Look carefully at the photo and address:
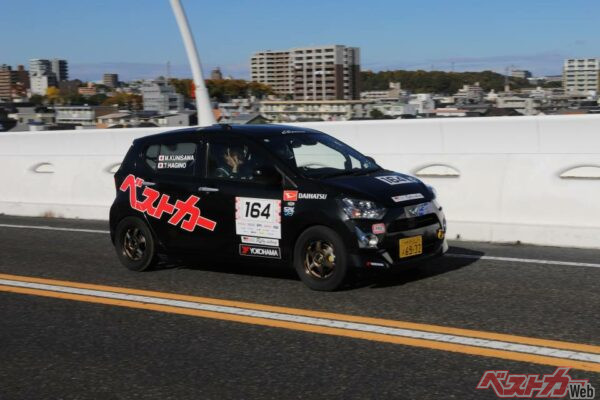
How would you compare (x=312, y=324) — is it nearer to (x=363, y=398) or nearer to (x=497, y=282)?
(x=363, y=398)

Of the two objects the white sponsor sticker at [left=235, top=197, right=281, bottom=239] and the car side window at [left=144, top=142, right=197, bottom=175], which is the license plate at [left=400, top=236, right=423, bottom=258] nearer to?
the white sponsor sticker at [left=235, top=197, right=281, bottom=239]

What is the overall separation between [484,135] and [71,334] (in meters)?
6.17

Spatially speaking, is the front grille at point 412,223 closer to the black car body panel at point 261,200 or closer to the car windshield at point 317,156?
the black car body panel at point 261,200

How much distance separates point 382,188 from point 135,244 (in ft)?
10.0

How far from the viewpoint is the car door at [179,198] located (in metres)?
7.55

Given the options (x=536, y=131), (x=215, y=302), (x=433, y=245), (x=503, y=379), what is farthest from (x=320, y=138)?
(x=503, y=379)

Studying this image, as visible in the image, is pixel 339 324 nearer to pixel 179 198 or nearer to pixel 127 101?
pixel 179 198

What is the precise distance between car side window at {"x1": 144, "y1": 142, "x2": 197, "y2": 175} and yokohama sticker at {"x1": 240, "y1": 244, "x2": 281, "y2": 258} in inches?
42.9

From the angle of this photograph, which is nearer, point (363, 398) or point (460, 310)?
point (363, 398)

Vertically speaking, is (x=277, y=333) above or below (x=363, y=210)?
below

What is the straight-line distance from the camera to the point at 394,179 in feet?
23.2

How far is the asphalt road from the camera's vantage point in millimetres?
4445

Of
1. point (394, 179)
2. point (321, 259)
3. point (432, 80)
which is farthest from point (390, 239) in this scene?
point (432, 80)

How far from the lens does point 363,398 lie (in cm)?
416
